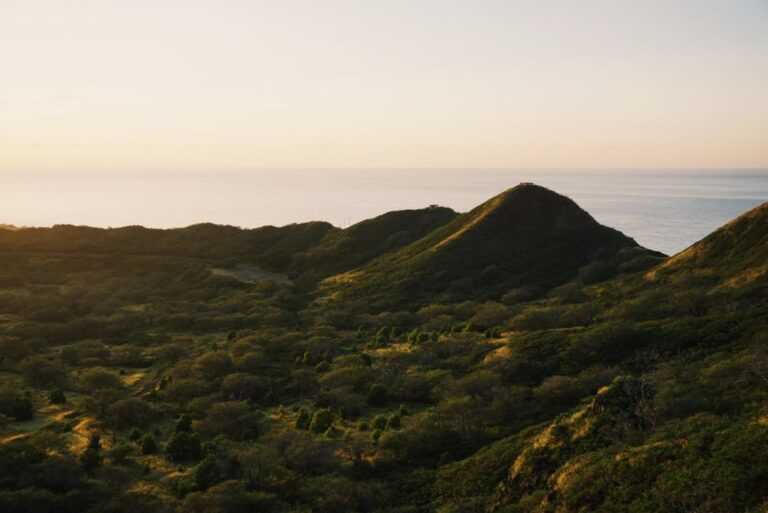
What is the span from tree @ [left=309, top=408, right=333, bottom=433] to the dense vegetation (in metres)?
0.16

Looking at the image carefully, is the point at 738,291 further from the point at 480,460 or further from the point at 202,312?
the point at 202,312

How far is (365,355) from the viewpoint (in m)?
59.6

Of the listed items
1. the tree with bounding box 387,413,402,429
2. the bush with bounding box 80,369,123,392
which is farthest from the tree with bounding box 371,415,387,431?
the bush with bounding box 80,369,123,392

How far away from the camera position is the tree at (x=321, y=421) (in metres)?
42.0

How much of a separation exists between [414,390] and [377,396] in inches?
138

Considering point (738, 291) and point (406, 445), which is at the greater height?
point (738, 291)

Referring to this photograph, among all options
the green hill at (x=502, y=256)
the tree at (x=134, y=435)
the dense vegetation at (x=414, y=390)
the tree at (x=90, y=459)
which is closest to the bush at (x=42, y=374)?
the dense vegetation at (x=414, y=390)

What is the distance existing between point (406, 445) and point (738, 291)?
42400 millimetres

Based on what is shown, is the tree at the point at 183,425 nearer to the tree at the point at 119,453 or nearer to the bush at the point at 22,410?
the tree at the point at 119,453

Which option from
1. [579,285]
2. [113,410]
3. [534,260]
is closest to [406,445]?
[113,410]

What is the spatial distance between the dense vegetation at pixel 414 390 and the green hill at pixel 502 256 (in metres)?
0.68

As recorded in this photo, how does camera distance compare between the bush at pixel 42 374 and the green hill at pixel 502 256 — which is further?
the green hill at pixel 502 256

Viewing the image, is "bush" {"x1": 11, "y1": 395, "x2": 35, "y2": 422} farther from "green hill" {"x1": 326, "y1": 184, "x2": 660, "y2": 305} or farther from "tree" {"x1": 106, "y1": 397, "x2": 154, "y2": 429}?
"green hill" {"x1": 326, "y1": 184, "x2": 660, "y2": 305}

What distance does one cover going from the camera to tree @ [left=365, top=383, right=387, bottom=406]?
47344 mm
